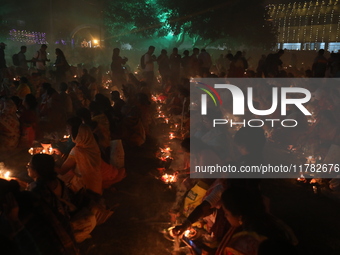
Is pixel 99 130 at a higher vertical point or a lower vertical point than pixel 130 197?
higher

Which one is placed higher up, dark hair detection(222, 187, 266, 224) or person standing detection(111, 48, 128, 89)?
person standing detection(111, 48, 128, 89)

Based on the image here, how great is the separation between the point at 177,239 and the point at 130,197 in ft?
4.85

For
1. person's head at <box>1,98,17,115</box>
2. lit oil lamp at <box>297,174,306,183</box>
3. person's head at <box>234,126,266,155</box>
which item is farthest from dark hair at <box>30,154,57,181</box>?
lit oil lamp at <box>297,174,306,183</box>

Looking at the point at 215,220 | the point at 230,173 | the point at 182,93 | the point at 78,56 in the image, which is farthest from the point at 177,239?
the point at 78,56

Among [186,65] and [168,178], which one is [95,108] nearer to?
[168,178]

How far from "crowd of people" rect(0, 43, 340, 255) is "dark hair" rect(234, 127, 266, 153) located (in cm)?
1

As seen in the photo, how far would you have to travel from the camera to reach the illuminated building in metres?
44.8

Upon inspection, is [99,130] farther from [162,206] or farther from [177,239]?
[177,239]

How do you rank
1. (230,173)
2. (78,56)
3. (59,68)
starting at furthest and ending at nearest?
(78,56)
(59,68)
(230,173)

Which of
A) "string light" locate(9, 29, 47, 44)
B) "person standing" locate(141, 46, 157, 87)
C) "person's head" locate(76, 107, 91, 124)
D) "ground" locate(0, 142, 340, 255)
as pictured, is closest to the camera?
"ground" locate(0, 142, 340, 255)

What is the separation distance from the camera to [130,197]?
5445 millimetres

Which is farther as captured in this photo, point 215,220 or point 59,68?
point 59,68

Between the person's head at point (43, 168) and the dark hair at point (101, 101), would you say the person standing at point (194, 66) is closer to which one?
the dark hair at point (101, 101)

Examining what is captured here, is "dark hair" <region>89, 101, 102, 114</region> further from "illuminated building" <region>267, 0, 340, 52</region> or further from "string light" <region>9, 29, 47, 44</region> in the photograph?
"illuminated building" <region>267, 0, 340, 52</region>
